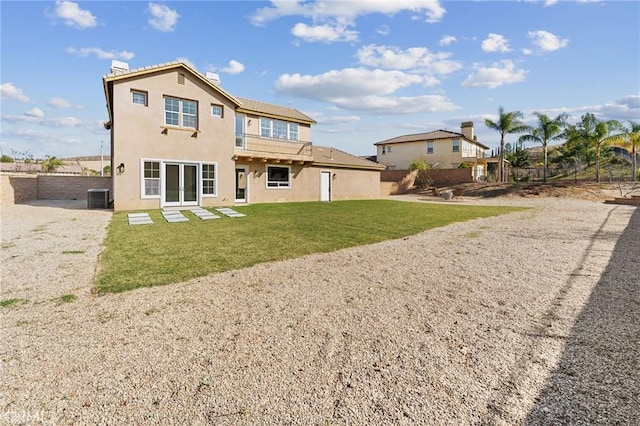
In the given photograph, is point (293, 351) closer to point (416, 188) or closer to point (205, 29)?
point (205, 29)

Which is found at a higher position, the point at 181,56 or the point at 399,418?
the point at 181,56

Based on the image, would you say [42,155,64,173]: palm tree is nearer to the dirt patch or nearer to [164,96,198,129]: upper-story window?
[164,96,198,129]: upper-story window

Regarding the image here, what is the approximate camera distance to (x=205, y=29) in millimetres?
15195

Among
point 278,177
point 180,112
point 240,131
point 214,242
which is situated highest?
point 180,112

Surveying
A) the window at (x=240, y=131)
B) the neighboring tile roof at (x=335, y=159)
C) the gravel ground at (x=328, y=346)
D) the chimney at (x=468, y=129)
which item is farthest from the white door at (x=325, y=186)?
the chimney at (x=468, y=129)

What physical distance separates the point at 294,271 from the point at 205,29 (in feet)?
46.4

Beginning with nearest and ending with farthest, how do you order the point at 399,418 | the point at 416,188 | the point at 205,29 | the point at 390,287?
the point at 399,418 → the point at 390,287 → the point at 205,29 → the point at 416,188

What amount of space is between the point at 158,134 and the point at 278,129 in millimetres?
8139

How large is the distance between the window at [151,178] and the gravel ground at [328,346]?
1024 centimetres

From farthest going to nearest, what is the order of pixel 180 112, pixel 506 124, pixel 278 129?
pixel 506 124 → pixel 278 129 → pixel 180 112

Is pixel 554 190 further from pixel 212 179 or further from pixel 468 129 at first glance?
pixel 212 179

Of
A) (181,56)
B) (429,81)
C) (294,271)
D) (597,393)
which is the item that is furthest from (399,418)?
(429,81)

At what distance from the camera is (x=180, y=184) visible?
55.5ft

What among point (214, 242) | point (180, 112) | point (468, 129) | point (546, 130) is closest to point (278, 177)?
point (180, 112)
